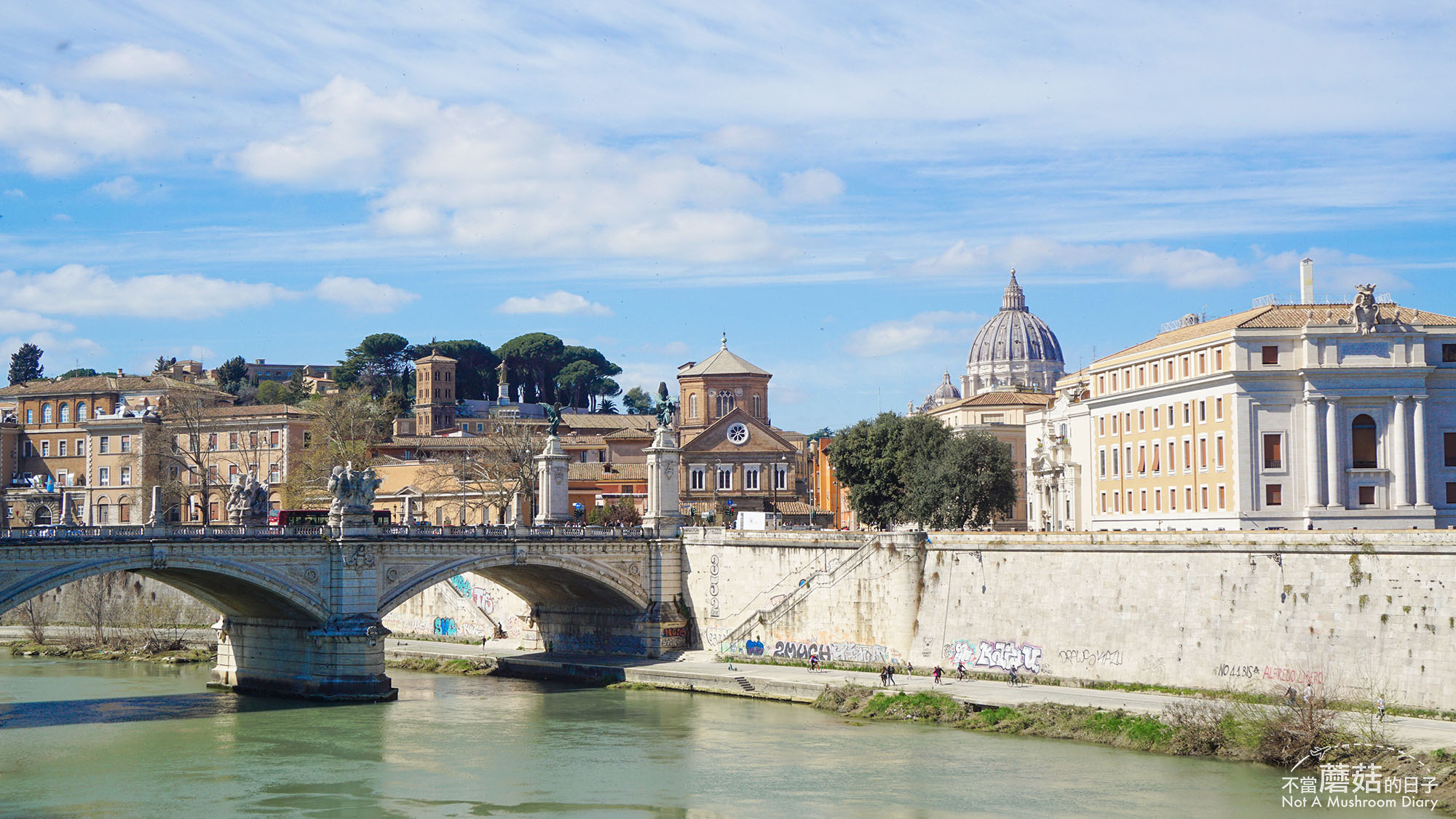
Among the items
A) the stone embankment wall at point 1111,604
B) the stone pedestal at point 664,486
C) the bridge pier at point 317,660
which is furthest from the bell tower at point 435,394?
the bridge pier at point 317,660

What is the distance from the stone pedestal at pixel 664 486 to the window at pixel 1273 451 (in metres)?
18.9

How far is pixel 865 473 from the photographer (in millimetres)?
66312

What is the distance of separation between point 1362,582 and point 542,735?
1911 cm

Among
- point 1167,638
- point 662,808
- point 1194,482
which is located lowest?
point 662,808

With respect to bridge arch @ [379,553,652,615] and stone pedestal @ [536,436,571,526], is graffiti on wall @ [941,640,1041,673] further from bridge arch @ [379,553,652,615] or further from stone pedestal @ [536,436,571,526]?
stone pedestal @ [536,436,571,526]

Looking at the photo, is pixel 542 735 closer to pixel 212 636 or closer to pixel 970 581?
pixel 970 581

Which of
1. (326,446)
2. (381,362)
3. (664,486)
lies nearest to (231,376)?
(381,362)

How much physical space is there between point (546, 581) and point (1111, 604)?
20797 millimetres

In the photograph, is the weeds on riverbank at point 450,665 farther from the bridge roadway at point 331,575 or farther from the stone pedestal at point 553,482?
the stone pedestal at point 553,482

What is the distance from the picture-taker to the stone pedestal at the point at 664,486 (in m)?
52.5

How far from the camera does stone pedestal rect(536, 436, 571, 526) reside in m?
52.8

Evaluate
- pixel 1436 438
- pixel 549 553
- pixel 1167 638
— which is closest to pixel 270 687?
pixel 549 553

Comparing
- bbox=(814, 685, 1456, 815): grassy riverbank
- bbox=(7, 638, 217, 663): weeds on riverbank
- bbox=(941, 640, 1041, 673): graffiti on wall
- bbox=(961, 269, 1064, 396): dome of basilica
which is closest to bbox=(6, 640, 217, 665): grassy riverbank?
bbox=(7, 638, 217, 663): weeds on riverbank

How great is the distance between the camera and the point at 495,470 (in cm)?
6981
